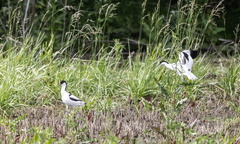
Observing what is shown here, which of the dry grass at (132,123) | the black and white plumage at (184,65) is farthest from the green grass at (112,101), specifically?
the black and white plumage at (184,65)

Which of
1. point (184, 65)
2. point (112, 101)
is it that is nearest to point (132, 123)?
point (112, 101)

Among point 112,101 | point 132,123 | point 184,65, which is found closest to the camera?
Answer: point 132,123

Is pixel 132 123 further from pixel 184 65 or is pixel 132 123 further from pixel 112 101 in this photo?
pixel 184 65

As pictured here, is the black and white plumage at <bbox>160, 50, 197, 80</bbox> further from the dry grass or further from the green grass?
the dry grass

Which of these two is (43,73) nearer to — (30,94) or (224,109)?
(30,94)

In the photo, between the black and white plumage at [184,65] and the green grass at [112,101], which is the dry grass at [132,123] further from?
the black and white plumage at [184,65]

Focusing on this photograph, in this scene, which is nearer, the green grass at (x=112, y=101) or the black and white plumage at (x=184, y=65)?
the green grass at (x=112, y=101)

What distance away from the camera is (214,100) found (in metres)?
5.99

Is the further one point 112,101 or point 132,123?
point 112,101

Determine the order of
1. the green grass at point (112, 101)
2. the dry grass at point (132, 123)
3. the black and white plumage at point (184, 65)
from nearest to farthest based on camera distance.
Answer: the dry grass at point (132, 123)
the green grass at point (112, 101)
the black and white plumage at point (184, 65)

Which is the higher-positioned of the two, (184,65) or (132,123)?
(184,65)

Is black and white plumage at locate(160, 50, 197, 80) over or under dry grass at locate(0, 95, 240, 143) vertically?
over

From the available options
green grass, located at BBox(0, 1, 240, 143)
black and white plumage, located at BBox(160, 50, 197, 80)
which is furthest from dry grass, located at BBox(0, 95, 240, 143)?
black and white plumage, located at BBox(160, 50, 197, 80)

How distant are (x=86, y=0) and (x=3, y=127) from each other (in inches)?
198
